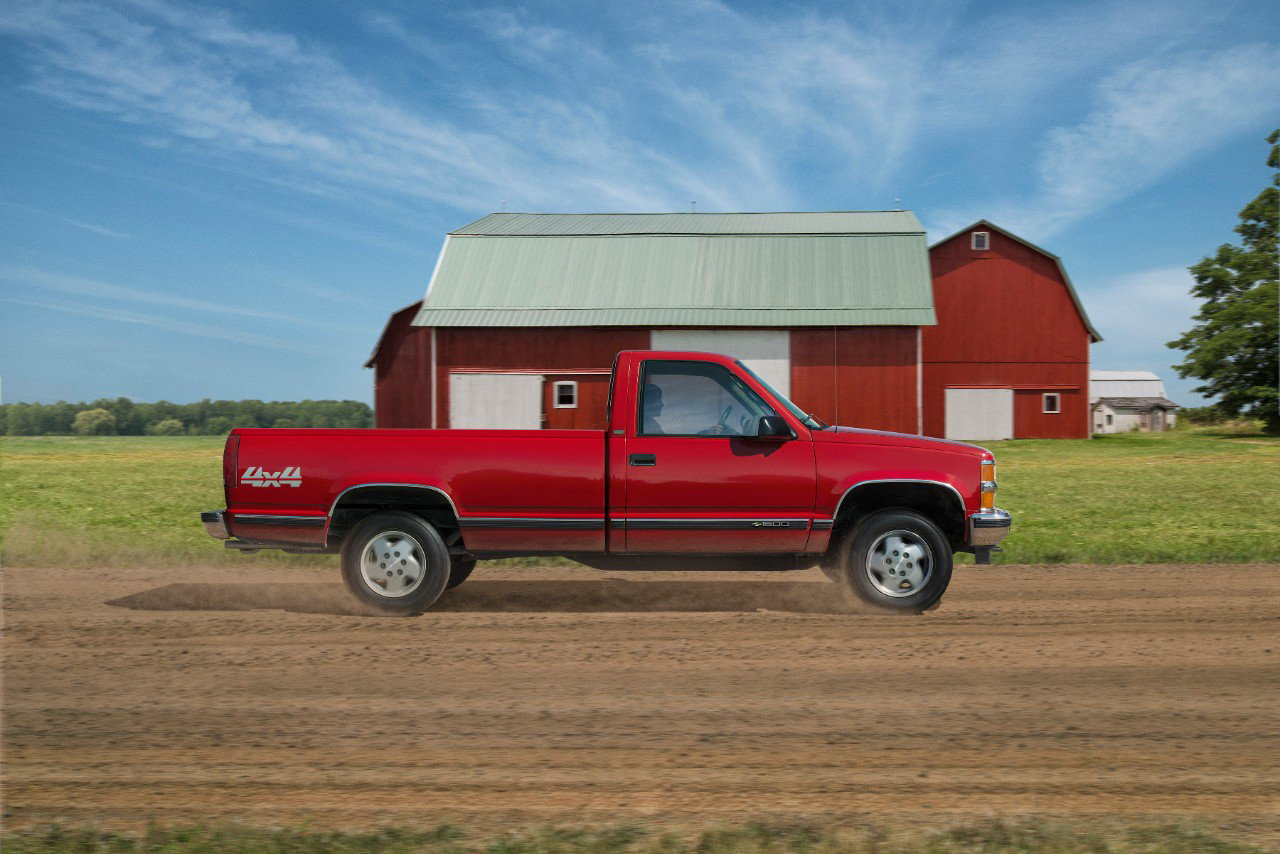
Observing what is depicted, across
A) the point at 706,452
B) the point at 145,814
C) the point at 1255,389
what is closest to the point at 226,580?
the point at 706,452

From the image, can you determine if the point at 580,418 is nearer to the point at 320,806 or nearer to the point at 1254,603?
the point at 1254,603

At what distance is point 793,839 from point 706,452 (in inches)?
162

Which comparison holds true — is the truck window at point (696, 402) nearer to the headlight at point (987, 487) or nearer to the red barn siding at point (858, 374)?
the headlight at point (987, 487)

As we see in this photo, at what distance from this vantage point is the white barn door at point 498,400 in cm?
3030

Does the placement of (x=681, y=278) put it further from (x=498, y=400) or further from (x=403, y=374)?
(x=403, y=374)

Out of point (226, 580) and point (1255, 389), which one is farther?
point (1255, 389)

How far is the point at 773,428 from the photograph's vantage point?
6.97 m

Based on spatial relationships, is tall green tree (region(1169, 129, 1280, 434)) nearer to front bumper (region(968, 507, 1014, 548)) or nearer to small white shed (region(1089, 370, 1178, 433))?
small white shed (region(1089, 370, 1178, 433))

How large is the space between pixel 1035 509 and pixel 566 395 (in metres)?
18.3

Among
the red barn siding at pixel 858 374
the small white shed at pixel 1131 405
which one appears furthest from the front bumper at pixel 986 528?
the small white shed at pixel 1131 405

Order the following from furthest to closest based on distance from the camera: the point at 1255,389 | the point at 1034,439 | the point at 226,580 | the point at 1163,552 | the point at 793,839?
the point at 1255,389 → the point at 1034,439 → the point at 1163,552 → the point at 226,580 → the point at 793,839

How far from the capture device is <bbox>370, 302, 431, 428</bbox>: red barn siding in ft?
102

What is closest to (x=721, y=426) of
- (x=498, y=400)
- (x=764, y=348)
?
(x=764, y=348)

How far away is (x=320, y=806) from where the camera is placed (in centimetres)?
347
